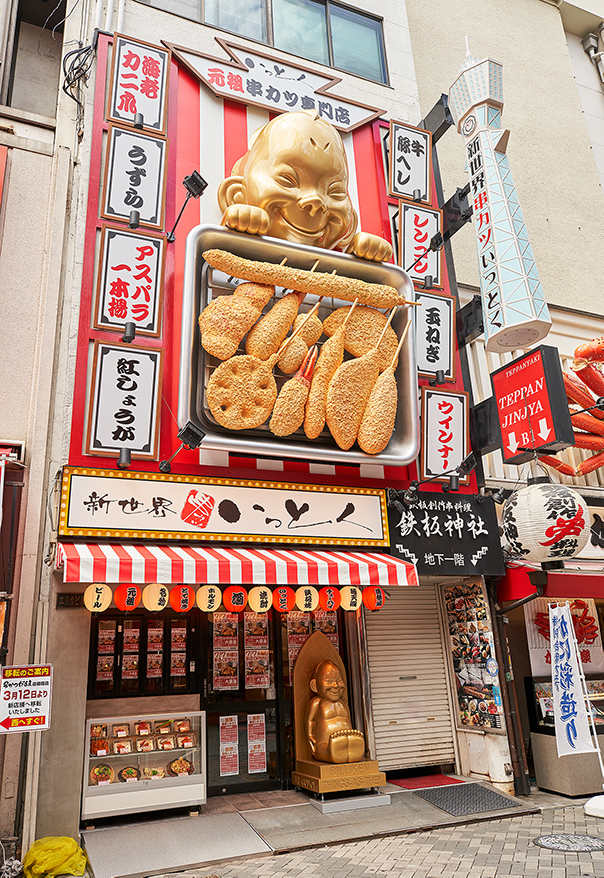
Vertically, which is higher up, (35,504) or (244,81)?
(244,81)

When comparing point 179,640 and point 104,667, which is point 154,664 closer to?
point 179,640

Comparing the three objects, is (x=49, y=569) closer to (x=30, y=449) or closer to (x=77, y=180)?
(x=30, y=449)

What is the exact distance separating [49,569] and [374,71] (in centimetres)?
1067

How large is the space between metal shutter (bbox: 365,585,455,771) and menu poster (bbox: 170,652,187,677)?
270 cm

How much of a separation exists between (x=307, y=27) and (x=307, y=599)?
34.2 feet

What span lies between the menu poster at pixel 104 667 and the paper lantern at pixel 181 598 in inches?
88.3

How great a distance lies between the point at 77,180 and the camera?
7934 mm

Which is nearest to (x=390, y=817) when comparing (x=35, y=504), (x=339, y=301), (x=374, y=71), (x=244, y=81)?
(x=35, y=504)

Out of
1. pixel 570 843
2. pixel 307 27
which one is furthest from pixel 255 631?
pixel 307 27

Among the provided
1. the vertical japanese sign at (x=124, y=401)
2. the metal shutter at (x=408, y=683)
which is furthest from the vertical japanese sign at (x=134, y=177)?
the metal shutter at (x=408, y=683)

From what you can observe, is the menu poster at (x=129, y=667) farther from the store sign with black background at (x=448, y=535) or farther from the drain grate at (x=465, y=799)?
the drain grate at (x=465, y=799)

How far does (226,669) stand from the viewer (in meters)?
8.58

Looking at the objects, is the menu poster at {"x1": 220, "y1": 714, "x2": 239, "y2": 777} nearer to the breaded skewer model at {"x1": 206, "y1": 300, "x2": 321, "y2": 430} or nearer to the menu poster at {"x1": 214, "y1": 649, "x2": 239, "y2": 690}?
the menu poster at {"x1": 214, "y1": 649, "x2": 239, "y2": 690}

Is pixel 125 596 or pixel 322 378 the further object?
pixel 322 378
